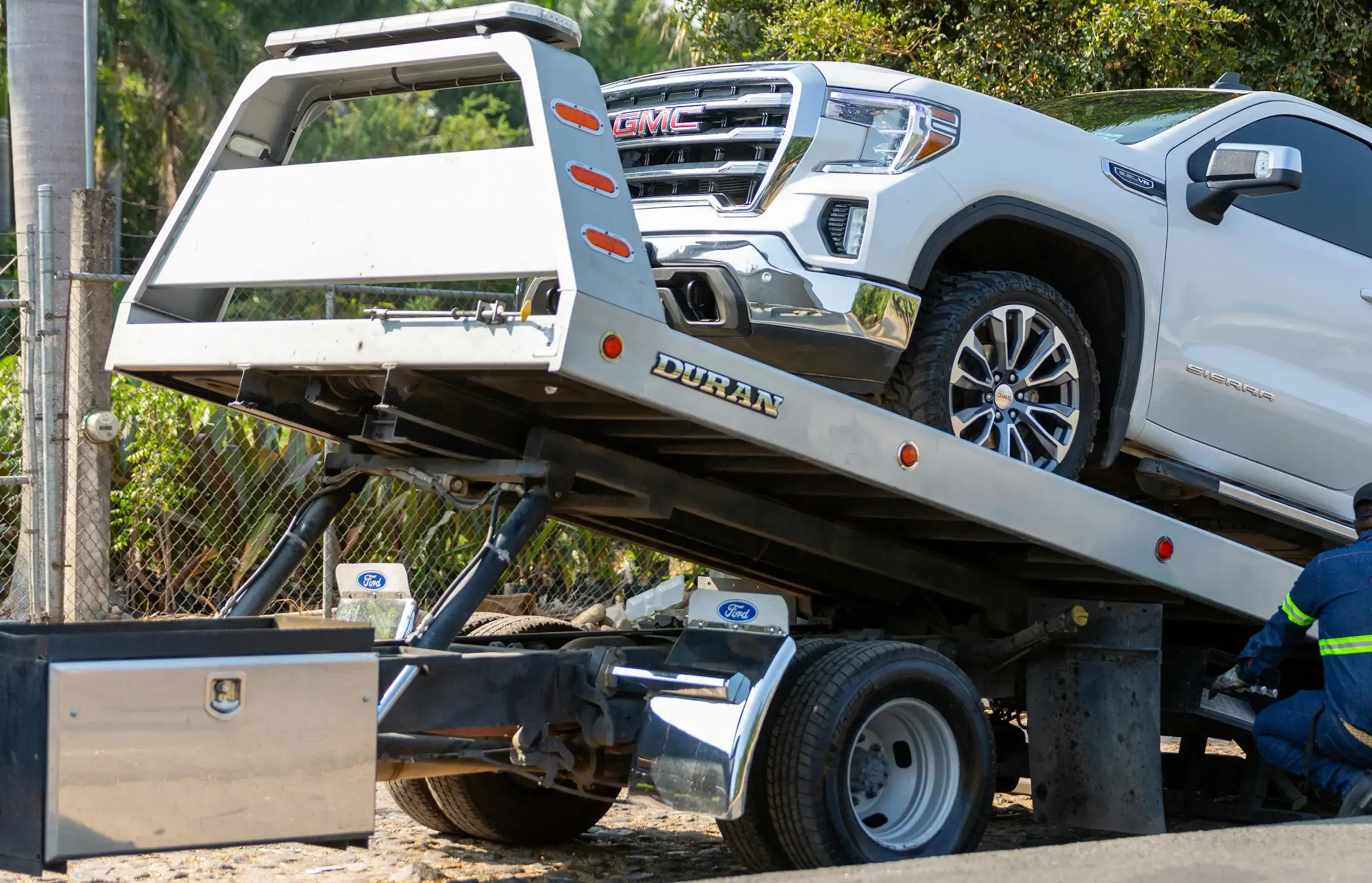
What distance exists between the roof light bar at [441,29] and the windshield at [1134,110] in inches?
93.2

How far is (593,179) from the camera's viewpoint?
393cm

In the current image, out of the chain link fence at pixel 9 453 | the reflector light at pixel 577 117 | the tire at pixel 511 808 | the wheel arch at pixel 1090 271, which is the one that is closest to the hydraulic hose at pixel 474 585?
the reflector light at pixel 577 117

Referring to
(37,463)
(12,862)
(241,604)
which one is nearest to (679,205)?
(241,604)

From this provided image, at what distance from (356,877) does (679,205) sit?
94.4 inches

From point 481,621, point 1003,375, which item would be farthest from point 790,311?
point 481,621

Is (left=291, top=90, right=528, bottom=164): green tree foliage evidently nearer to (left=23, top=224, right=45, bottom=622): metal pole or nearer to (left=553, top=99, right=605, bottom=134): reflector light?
(left=23, top=224, right=45, bottom=622): metal pole

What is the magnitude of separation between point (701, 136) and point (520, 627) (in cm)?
202

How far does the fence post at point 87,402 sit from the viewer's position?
24.4 feet

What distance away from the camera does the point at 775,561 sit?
563cm

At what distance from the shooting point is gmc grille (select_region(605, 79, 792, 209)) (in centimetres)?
488

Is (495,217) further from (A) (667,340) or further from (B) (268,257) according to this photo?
(B) (268,257)

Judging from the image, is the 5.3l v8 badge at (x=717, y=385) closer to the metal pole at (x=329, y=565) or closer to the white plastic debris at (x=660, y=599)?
the white plastic debris at (x=660, y=599)

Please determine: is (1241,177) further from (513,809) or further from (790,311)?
(513,809)

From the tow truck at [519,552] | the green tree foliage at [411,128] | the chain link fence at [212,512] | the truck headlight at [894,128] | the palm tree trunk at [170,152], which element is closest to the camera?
the tow truck at [519,552]
